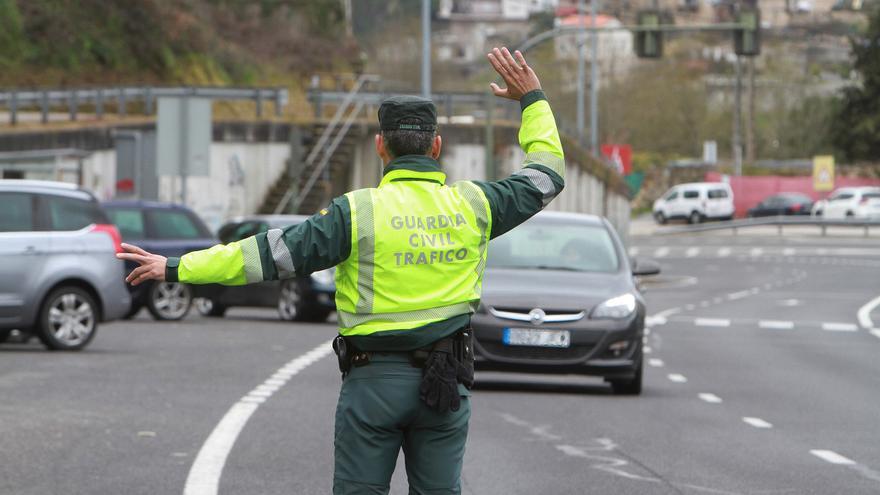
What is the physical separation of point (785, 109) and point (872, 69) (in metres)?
13.9

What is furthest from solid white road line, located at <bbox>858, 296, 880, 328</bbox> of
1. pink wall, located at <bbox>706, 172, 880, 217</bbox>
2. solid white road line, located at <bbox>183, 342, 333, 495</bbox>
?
pink wall, located at <bbox>706, 172, 880, 217</bbox>

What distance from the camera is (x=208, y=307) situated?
96.2ft

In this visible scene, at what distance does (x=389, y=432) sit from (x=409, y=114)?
0.99 metres

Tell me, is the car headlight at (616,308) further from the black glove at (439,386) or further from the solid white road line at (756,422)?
the black glove at (439,386)

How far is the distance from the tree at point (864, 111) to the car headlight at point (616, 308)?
276 feet

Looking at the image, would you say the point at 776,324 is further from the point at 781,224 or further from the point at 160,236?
the point at 781,224

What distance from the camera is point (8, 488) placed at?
951 cm

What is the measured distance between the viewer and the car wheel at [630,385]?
1593 cm

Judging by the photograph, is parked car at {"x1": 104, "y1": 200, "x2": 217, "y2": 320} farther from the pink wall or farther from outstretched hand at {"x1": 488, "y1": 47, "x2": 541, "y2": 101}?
the pink wall

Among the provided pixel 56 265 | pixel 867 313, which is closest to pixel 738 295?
pixel 867 313

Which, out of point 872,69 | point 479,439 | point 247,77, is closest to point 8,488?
point 479,439

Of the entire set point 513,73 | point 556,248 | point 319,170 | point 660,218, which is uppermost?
point 513,73

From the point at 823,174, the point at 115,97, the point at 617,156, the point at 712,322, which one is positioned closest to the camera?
the point at 712,322

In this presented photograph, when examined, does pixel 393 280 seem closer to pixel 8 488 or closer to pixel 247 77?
pixel 8 488
